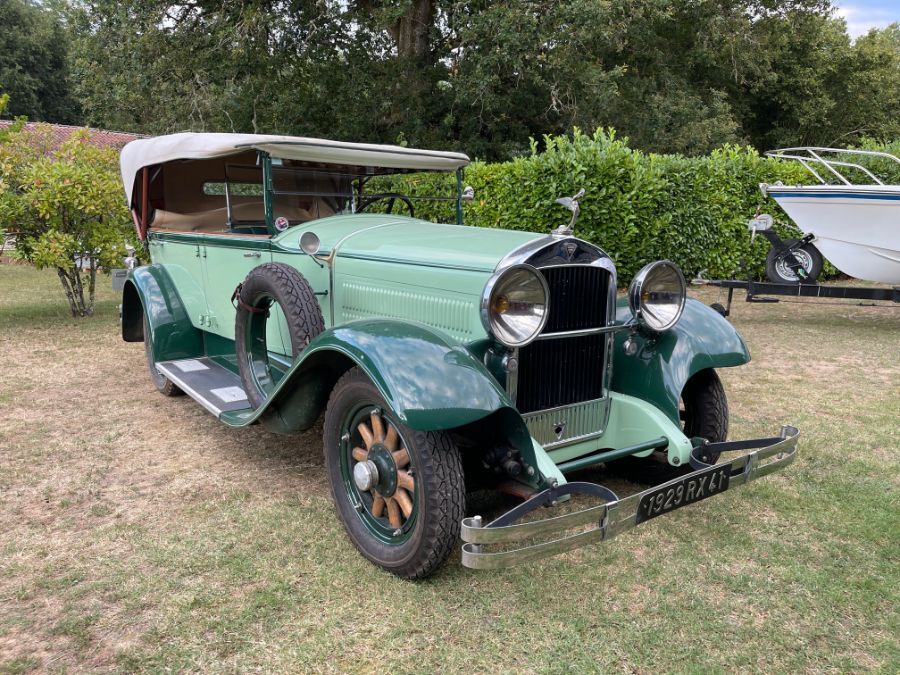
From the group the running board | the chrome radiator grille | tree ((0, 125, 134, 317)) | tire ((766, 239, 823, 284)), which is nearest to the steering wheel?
the running board

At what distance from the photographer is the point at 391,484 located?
2.81 metres

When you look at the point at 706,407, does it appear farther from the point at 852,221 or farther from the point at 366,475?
the point at 852,221

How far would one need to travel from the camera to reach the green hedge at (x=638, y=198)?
31.6 ft

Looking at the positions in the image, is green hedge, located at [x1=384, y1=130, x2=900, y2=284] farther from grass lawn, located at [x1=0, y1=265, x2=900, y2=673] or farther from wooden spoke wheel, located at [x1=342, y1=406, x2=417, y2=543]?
wooden spoke wheel, located at [x1=342, y1=406, x2=417, y2=543]

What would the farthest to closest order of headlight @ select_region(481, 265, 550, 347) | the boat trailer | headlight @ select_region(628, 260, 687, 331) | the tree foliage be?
the tree foliage → the boat trailer → headlight @ select_region(628, 260, 687, 331) → headlight @ select_region(481, 265, 550, 347)

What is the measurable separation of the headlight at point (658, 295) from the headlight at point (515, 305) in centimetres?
68

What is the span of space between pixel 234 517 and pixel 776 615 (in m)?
2.47

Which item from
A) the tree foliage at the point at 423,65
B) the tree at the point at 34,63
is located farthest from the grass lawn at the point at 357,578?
the tree at the point at 34,63

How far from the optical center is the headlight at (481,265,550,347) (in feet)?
9.03

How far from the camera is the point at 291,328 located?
3520mm

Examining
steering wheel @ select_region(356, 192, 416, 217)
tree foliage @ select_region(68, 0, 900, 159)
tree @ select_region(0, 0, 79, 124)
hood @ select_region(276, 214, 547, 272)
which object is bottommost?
hood @ select_region(276, 214, 547, 272)

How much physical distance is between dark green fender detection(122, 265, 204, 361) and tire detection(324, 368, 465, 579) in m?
2.61

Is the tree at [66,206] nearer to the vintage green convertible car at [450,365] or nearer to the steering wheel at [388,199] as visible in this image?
the vintage green convertible car at [450,365]

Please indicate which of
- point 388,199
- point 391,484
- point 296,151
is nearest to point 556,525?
point 391,484
